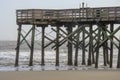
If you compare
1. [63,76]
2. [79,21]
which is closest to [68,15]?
[79,21]

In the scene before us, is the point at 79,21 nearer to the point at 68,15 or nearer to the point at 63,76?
the point at 68,15

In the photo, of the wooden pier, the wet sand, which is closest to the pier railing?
the wooden pier

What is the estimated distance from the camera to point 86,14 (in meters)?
30.5

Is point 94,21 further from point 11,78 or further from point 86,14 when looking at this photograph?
point 11,78

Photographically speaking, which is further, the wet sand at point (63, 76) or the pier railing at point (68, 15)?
the pier railing at point (68, 15)

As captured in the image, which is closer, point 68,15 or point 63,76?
point 63,76

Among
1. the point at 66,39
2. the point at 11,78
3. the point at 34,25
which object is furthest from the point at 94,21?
the point at 11,78

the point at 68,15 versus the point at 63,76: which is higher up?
the point at 68,15

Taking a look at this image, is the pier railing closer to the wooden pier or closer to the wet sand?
the wooden pier

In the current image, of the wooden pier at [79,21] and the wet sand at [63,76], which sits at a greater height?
the wooden pier at [79,21]

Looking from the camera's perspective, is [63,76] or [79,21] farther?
[79,21]

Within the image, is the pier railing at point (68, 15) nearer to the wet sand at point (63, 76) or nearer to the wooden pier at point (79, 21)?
the wooden pier at point (79, 21)

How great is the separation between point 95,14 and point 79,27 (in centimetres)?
187

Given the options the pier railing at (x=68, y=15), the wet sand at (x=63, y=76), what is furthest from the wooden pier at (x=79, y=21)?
the wet sand at (x=63, y=76)
